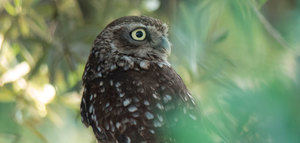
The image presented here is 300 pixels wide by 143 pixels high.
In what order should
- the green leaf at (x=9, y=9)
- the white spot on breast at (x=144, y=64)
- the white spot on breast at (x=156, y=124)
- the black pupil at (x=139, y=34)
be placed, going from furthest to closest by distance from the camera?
the green leaf at (x=9, y=9) < the black pupil at (x=139, y=34) < the white spot on breast at (x=144, y=64) < the white spot on breast at (x=156, y=124)

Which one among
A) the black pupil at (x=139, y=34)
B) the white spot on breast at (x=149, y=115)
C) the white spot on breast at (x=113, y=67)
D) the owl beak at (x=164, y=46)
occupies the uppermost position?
the black pupil at (x=139, y=34)

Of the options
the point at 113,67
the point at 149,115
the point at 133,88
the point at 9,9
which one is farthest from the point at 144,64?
the point at 9,9

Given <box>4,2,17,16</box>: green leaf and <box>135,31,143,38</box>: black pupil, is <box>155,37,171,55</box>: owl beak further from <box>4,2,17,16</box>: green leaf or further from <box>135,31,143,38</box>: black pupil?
<box>4,2,17,16</box>: green leaf

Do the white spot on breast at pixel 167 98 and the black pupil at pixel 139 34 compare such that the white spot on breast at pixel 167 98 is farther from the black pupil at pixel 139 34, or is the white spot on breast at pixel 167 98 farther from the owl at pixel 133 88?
the black pupil at pixel 139 34

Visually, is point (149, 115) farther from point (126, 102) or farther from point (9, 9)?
point (9, 9)

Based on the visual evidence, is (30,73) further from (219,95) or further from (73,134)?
(219,95)

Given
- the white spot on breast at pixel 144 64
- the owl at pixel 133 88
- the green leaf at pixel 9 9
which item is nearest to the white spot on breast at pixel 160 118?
the owl at pixel 133 88
